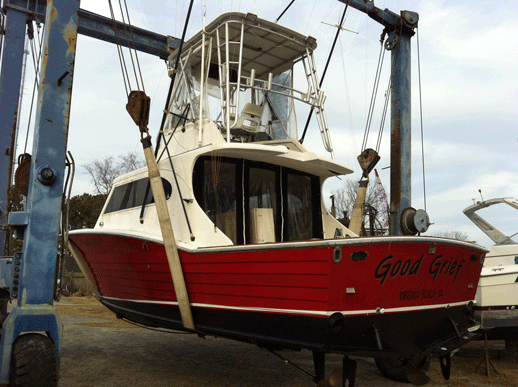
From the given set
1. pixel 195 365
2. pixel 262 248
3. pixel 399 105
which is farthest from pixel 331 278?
pixel 399 105

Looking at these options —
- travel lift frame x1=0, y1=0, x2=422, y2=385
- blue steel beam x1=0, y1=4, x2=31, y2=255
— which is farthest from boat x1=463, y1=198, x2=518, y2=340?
blue steel beam x1=0, y1=4, x2=31, y2=255

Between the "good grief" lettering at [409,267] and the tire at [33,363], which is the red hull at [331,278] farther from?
the tire at [33,363]

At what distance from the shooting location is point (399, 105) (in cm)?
997

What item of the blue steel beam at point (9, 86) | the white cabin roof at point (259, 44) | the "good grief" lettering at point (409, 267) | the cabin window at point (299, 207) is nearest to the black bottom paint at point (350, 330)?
the "good grief" lettering at point (409, 267)

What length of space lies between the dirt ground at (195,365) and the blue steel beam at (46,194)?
1468mm

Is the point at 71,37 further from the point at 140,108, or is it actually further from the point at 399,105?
the point at 399,105

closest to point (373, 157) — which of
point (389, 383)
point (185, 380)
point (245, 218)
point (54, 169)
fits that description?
point (245, 218)

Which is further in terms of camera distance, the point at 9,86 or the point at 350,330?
the point at 9,86

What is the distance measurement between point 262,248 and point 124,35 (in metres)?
8.16

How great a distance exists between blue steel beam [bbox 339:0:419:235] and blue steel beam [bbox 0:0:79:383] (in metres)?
7.01

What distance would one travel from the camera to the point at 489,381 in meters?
5.99

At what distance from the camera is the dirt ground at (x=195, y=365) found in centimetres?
555

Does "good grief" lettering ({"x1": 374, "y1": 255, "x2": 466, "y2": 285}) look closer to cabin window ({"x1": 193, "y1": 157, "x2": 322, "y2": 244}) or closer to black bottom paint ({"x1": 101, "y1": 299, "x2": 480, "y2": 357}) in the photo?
black bottom paint ({"x1": 101, "y1": 299, "x2": 480, "y2": 357})

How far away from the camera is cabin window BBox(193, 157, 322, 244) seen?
5.24 m
